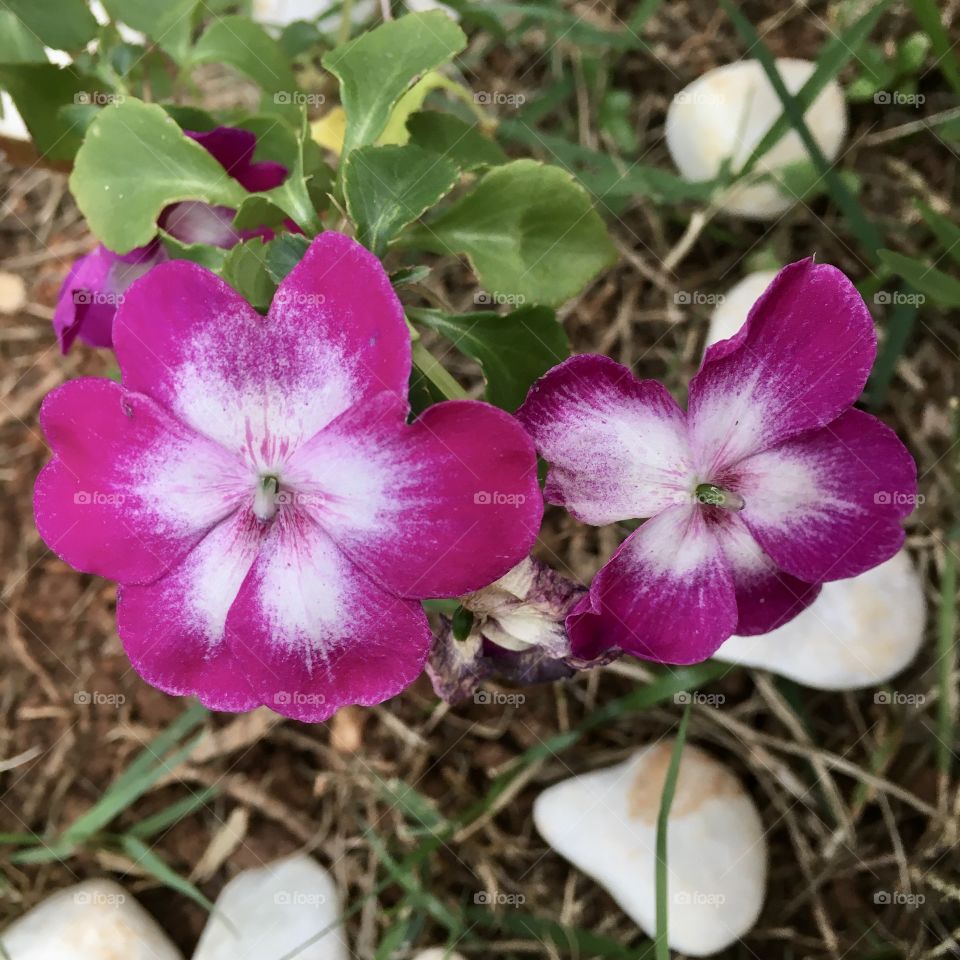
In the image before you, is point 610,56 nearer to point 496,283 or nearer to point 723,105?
point 723,105

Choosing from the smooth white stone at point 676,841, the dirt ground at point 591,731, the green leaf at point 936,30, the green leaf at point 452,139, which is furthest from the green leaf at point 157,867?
the green leaf at point 936,30

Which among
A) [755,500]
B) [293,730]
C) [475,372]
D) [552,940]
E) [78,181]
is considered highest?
[78,181]

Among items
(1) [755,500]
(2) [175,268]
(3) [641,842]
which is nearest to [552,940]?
(3) [641,842]

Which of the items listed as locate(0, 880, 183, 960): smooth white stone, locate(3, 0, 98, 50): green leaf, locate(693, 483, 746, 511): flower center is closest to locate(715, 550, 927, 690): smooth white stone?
locate(693, 483, 746, 511): flower center

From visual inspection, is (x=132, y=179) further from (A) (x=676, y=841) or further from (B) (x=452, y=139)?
(A) (x=676, y=841)

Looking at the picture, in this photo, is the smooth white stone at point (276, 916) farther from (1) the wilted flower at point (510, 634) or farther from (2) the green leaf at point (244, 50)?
(2) the green leaf at point (244, 50)

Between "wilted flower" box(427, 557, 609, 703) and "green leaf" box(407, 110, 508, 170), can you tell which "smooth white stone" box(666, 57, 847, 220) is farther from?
"wilted flower" box(427, 557, 609, 703)

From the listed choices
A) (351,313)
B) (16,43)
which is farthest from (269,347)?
(16,43)
